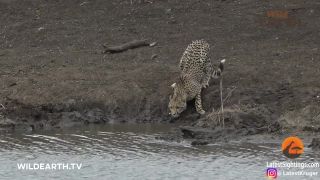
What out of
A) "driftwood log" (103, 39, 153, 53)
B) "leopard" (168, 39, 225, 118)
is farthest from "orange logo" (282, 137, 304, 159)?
"driftwood log" (103, 39, 153, 53)

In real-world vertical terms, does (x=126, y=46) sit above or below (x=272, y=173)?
above

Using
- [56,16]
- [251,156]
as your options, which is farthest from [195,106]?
[56,16]

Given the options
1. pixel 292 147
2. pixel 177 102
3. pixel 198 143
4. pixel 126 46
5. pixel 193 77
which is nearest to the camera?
pixel 292 147

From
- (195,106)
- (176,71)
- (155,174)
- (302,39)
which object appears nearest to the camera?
(155,174)

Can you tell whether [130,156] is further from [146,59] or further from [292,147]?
[146,59]

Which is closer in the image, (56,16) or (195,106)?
(195,106)

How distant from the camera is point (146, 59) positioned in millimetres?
20703

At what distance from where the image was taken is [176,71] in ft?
63.2

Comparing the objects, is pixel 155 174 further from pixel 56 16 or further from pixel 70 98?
pixel 56 16

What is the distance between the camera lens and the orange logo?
14195 mm

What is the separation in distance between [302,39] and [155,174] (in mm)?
9054

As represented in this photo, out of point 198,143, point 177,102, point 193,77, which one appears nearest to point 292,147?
point 198,143

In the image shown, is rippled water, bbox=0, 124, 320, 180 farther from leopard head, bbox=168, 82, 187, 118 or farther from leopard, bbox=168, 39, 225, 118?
leopard, bbox=168, 39, 225, 118

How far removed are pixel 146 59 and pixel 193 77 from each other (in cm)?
278
